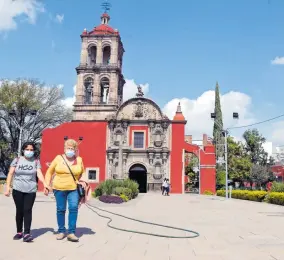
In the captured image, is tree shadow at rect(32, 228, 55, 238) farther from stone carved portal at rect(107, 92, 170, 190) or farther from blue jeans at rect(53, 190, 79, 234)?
stone carved portal at rect(107, 92, 170, 190)

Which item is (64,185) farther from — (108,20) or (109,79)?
(108,20)

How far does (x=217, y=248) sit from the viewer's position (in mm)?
5656

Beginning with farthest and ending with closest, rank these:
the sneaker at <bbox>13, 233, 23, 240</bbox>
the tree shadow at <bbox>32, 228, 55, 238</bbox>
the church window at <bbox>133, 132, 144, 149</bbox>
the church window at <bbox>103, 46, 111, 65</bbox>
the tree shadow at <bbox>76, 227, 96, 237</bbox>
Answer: the church window at <bbox>103, 46, 111, 65</bbox> → the church window at <bbox>133, 132, 144, 149</bbox> → the tree shadow at <bbox>76, 227, 96, 237</bbox> → the tree shadow at <bbox>32, 228, 55, 238</bbox> → the sneaker at <bbox>13, 233, 23, 240</bbox>

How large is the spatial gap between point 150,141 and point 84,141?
6.27 m

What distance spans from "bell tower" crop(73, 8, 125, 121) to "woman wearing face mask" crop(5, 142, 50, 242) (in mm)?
28880

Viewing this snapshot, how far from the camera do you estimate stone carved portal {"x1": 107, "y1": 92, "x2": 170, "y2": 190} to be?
104ft

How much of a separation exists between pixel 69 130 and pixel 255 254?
94.0 feet

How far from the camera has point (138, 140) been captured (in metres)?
32.6

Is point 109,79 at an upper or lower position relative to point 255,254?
upper

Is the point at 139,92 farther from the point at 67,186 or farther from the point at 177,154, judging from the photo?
the point at 67,186

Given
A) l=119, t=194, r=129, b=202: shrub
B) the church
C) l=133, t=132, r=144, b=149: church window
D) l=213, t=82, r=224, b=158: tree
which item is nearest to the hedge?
the church

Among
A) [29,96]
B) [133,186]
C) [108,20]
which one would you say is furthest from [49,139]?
[108,20]

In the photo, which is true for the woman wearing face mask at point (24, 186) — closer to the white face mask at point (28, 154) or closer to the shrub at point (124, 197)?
the white face mask at point (28, 154)

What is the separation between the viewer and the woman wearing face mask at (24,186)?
5762 millimetres
